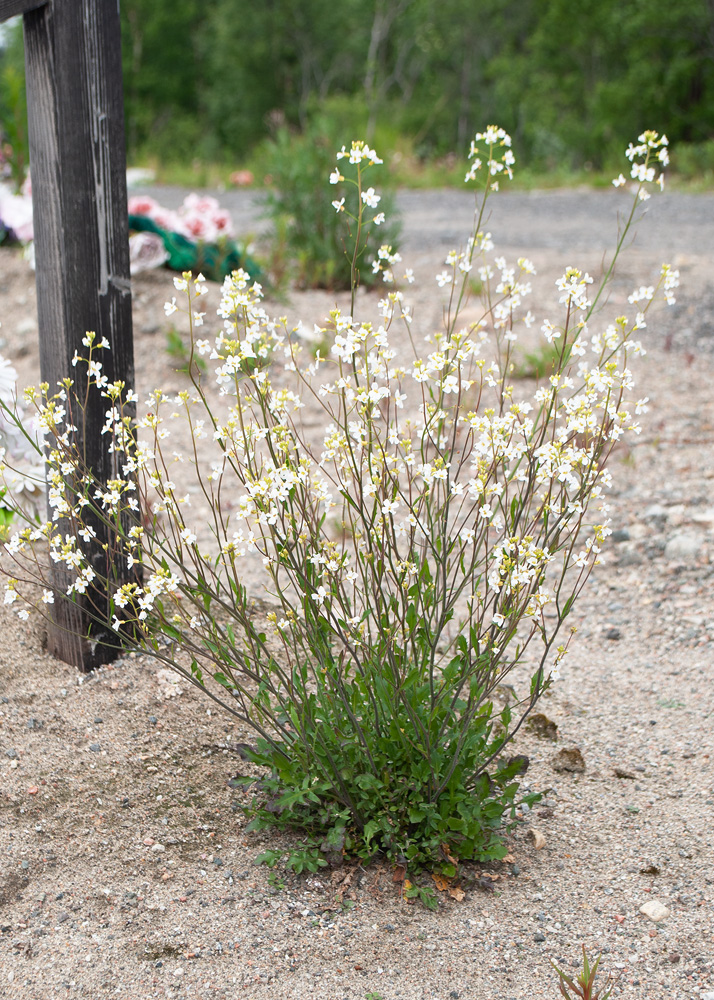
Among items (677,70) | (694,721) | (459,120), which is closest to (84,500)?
(694,721)

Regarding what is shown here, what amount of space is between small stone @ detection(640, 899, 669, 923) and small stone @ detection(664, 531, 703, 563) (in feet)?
6.34

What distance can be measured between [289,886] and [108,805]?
52cm

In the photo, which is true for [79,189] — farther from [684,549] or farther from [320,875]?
[684,549]

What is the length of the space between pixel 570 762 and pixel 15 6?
99.3 inches

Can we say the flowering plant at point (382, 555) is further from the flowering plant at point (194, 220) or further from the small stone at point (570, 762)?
the flowering plant at point (194, 220)

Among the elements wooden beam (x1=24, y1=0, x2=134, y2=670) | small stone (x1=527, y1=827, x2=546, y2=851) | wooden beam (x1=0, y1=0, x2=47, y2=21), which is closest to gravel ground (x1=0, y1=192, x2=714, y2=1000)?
small stone (x1=527, y1=827, x2=546, y2=851)

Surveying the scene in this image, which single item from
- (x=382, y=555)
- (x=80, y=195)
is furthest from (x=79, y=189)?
(x=382, y=555)

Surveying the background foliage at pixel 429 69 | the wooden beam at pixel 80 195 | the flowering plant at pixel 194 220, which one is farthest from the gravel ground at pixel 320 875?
the background foliage at pixel 429 69

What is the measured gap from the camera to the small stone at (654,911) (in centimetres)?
200

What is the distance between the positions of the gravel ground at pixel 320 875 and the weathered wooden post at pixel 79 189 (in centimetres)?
34

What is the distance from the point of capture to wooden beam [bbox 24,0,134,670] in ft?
7.41

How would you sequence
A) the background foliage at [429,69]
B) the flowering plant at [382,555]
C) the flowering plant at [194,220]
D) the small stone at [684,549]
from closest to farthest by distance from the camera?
the flowering plant at [382,555], the small stone at [684,549], the flowering plant at [194,220], the background foliage at [429,69]

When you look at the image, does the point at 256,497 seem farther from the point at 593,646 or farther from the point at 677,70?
the point at 677,70

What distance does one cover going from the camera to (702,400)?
527cm
